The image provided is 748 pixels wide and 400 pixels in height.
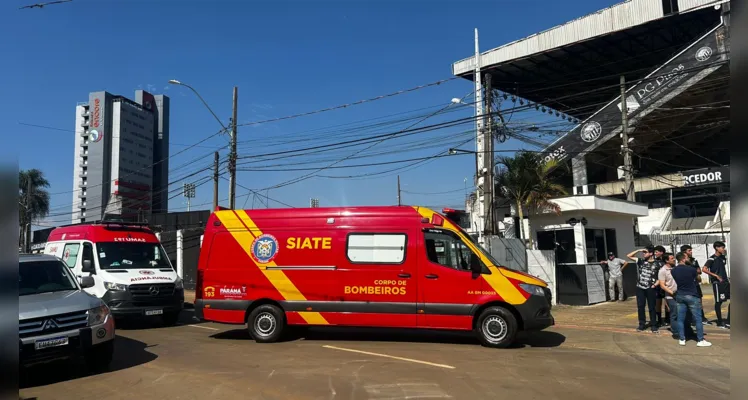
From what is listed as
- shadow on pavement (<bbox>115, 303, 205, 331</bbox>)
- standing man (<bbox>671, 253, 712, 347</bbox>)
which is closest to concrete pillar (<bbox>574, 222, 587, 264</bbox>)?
standing man (<bbox>671, 253, 712, 347</bbox>)

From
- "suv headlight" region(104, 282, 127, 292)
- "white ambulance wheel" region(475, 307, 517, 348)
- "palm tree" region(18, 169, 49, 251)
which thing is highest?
"palm tree" region(18, 169, 49, 251)

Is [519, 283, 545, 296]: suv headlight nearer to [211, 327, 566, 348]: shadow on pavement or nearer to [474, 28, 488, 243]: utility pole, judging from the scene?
[211, 327, 566, 348]: shadow on pavement

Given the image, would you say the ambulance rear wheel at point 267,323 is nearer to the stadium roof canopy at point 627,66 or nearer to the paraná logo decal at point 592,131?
the stadium roof canopy at point 627,66

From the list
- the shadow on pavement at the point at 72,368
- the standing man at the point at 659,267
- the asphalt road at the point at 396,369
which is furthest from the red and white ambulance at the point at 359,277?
the standing man at the point at 659,267

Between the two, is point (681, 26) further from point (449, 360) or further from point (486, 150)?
point (449, 360)

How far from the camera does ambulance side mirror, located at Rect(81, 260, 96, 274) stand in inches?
480

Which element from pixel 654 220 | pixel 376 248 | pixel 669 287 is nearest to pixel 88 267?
pixel 376 248

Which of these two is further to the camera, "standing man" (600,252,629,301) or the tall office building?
the tall office building

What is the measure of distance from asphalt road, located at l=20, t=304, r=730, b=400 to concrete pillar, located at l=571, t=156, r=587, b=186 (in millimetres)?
22521

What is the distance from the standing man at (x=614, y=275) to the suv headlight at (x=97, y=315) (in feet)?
47.7

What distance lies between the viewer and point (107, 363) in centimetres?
761

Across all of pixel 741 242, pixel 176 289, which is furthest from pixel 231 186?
pixel 741 242

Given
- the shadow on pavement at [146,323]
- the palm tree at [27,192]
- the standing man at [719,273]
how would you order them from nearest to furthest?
1. the palm tree at [27,192]
2. the standing man at [719,273]
3. the shadow on pavement at [146,323]

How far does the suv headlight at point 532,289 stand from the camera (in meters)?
9.27
